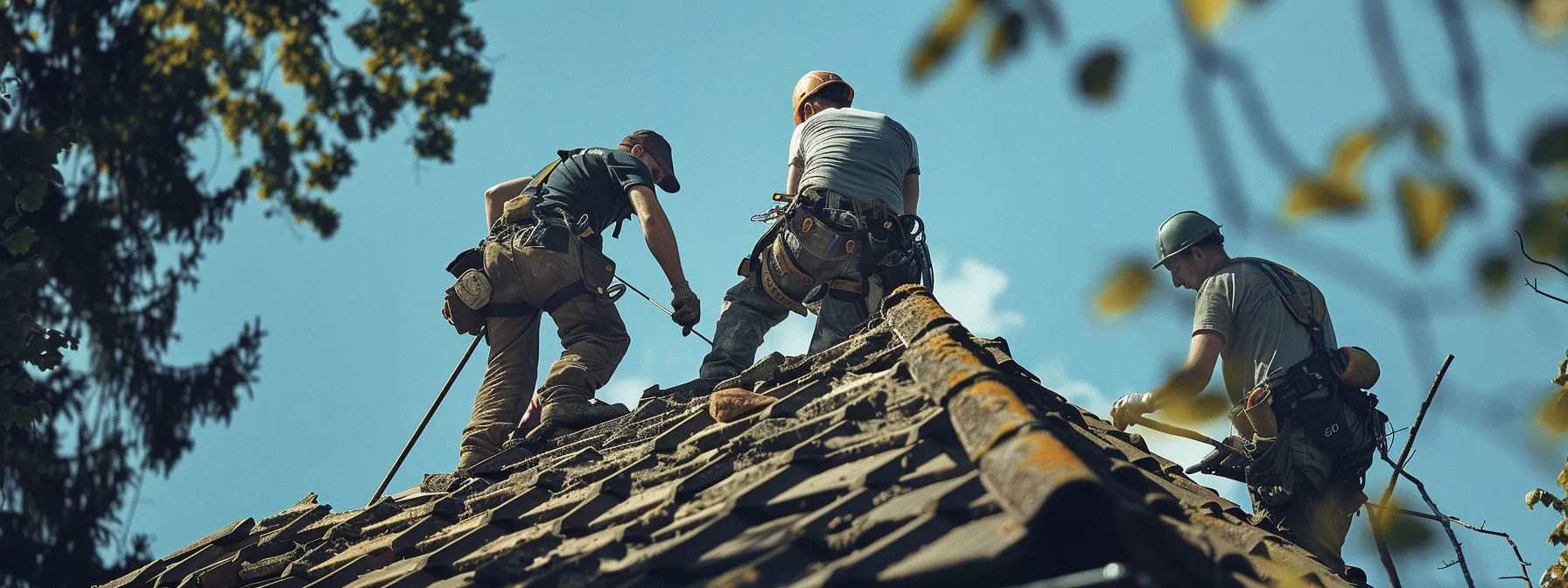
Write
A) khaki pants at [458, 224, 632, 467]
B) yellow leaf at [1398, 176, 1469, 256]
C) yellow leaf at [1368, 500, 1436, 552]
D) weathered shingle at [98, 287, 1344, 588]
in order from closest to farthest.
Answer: yellow leaf at [1398, 176, 1469, 256] < yellow leaf at [1368, 500, 1436, 552] < weathered shingle at [98, 287, 1344, 588] < khaki pants at [458, 224, 632, 467]

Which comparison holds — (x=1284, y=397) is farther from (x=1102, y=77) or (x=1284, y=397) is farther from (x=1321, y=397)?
(x=1102, y=77)

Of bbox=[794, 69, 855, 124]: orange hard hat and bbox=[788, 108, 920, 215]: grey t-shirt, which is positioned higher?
bbox=[794, 69, 855, 124]: orange hard hat

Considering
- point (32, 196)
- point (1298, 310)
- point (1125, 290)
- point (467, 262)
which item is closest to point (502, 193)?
point (467, 262)

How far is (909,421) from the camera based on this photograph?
10.6 ft

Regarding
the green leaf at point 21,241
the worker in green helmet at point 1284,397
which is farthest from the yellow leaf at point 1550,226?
the green leaf at point 21,241

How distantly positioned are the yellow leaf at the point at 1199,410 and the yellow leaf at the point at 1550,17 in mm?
1656

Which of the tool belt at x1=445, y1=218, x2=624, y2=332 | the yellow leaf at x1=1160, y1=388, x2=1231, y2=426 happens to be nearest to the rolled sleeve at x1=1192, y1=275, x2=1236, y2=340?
the yellow leaf at x1=1160, y1=388, x2=1231, y2=426

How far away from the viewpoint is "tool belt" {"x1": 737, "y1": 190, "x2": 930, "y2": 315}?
20.7 feet

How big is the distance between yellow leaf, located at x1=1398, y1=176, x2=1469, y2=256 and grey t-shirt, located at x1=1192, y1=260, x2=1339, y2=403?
3.73 m

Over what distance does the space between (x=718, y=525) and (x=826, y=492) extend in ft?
0.78

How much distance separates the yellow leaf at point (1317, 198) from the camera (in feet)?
5.17

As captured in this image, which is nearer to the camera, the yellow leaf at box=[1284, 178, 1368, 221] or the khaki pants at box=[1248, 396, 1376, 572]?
the yellow leaf at box=[1284, 178, 1368, 221]

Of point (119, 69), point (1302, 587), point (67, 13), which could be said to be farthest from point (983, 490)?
point (119, 69)

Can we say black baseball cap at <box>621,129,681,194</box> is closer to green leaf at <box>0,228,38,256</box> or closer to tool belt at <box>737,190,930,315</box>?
tool belt at <box>737,190,930,315</box>
